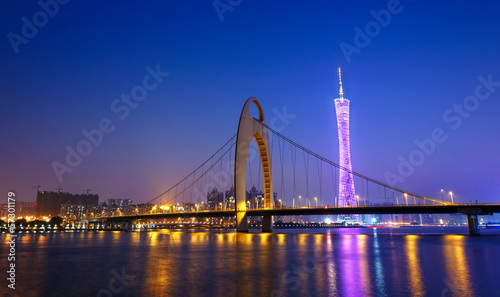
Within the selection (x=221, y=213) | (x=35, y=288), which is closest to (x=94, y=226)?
(x=221, y=213)

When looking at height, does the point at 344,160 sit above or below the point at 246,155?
above

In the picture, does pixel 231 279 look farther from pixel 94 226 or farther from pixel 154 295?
pixel 94 226

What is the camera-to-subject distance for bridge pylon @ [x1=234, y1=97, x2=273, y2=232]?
6906cm

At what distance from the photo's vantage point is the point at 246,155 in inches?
2874

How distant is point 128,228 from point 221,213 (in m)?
62.6
